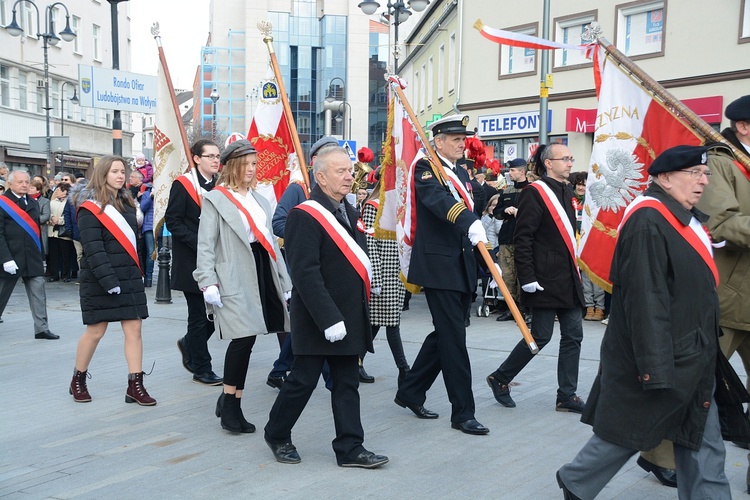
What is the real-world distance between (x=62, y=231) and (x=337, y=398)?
12.1 meters

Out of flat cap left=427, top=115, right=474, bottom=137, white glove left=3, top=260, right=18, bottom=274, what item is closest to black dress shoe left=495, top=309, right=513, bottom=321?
flat cap left=427, top=115, right=474, bottom=137

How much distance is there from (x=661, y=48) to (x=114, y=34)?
494 inches

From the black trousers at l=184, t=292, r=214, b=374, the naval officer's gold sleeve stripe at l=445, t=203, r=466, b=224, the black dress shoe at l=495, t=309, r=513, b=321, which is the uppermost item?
the naval officer's gold sleeve stripe at l=445, t=203, r=466, b=224

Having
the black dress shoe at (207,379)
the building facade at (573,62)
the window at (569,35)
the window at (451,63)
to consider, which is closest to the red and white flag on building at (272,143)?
the black dress shoe at (207,379)

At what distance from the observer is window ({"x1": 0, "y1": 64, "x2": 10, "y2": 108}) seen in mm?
37625

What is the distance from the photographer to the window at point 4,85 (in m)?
37.6

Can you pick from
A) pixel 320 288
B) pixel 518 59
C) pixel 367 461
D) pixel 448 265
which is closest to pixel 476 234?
pixel 448 265

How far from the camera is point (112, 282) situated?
243 inches

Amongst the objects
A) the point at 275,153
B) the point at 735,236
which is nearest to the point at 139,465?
the point at 735,236

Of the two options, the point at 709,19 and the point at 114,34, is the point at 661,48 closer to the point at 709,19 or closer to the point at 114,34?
the point at 709,19

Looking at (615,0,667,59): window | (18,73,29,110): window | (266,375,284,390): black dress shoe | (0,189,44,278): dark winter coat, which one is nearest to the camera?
(266,375,284,390): black dress shoe

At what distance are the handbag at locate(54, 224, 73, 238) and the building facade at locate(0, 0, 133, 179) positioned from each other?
61.9 ft

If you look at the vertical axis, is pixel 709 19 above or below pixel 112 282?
above

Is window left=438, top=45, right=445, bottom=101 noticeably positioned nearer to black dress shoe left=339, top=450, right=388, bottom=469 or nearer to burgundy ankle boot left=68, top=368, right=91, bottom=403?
burgundy ankle boot left=68, top=368, right=91, bottom=403
